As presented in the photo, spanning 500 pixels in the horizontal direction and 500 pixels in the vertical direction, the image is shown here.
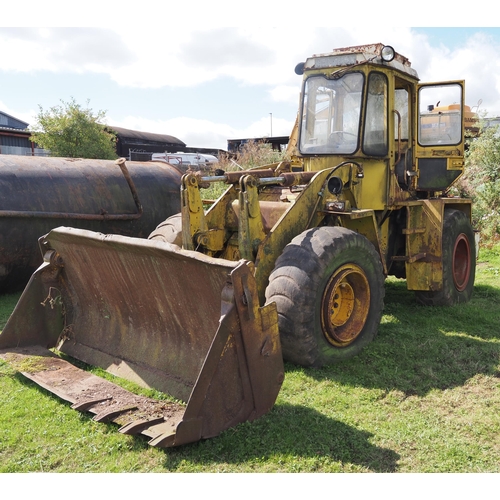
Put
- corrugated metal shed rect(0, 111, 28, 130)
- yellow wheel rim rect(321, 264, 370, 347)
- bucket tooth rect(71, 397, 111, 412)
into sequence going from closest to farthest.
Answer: bucket tooth rect(71, 397, 111, 412)
yellow wheel rim rect(321, 264, 370, 347)
corrugated metal shed rect(0, 111, 28, 130)

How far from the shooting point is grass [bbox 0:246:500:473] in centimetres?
328

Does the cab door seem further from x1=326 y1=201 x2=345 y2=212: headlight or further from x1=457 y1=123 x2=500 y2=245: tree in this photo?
x1=457 y1=123 x2=500 y2=245: tree

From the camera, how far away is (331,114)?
6.03 meters

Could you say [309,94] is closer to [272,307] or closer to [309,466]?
[272,307]

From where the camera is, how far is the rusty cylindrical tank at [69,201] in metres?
7.63

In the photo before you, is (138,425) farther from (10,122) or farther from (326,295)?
(10,122)

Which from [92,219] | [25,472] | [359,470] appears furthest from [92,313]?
[92,219]

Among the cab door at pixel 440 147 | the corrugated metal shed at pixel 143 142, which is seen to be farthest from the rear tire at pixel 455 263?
the corrugated metal shed at pixel 143 142

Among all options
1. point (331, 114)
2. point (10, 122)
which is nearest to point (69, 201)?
point (331, 114)

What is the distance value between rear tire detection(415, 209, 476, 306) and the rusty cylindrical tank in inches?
188

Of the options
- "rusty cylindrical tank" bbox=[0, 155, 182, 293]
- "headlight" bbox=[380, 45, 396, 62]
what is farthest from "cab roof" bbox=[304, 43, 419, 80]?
"rusty cylindrical tank" bbox=[0, 155, 182, 293]

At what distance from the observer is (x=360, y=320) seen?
201 inches

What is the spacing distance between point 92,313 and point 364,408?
8.15 ft

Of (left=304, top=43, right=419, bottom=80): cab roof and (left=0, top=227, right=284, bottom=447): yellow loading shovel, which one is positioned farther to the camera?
(left=304, top=43, right=419, bottom=80): cab roof
